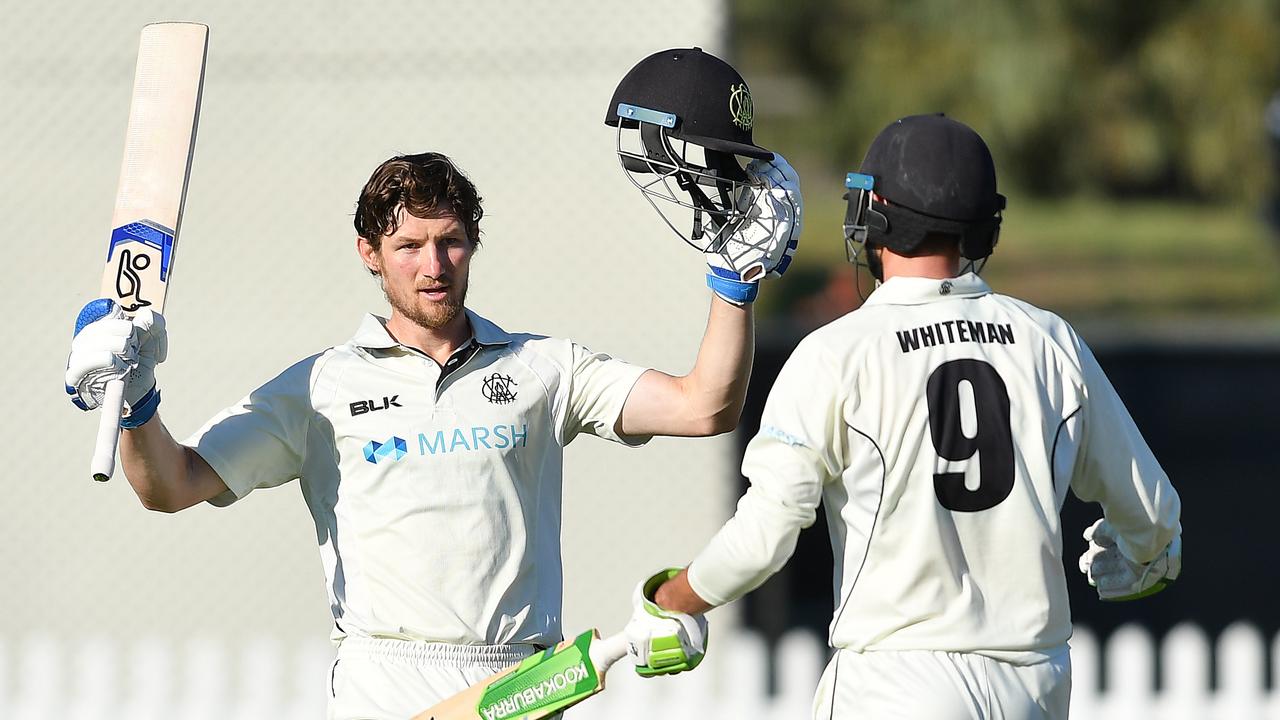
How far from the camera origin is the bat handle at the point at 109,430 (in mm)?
2543

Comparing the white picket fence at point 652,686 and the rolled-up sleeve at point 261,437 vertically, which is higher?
the rolled-up sleeve at point 261,437

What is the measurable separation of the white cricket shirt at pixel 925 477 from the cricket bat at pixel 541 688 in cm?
30

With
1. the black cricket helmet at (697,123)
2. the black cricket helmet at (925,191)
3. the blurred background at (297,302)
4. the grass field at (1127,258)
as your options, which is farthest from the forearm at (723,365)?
the grass field at (1127,258)

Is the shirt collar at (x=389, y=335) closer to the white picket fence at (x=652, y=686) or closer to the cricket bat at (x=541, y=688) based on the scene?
the cricket bat at (x=541, y=688)

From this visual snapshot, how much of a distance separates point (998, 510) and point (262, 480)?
135cm

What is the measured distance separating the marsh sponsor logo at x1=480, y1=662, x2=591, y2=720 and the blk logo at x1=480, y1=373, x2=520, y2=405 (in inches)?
20.1

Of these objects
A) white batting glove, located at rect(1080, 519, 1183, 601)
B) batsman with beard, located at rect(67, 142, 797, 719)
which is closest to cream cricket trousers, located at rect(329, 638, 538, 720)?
batsman with beard, located at rect(67, 142, 797, 719)

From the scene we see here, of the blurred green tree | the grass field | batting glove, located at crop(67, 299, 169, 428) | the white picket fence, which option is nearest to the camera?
batting glove, located at crop(67, 299, 169, 428)

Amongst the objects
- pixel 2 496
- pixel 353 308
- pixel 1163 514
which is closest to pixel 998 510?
pixel 1163 514

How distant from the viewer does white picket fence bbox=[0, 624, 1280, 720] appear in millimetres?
5055

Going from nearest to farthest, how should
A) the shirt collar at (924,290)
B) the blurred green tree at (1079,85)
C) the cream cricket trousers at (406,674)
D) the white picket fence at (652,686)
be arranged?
1. the shirt collar at (924,290)
2. the cream cricket trousers at (406,674)
3. the white picket fence at (652,686)
4. the blurred green tree at (1079,85)

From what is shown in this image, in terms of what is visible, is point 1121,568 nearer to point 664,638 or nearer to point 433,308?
point 664,638

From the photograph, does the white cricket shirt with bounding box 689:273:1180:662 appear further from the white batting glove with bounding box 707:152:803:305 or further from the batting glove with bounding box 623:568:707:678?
the white batting glove with bounding box 707:152:803:305

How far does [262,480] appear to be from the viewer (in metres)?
2.85
